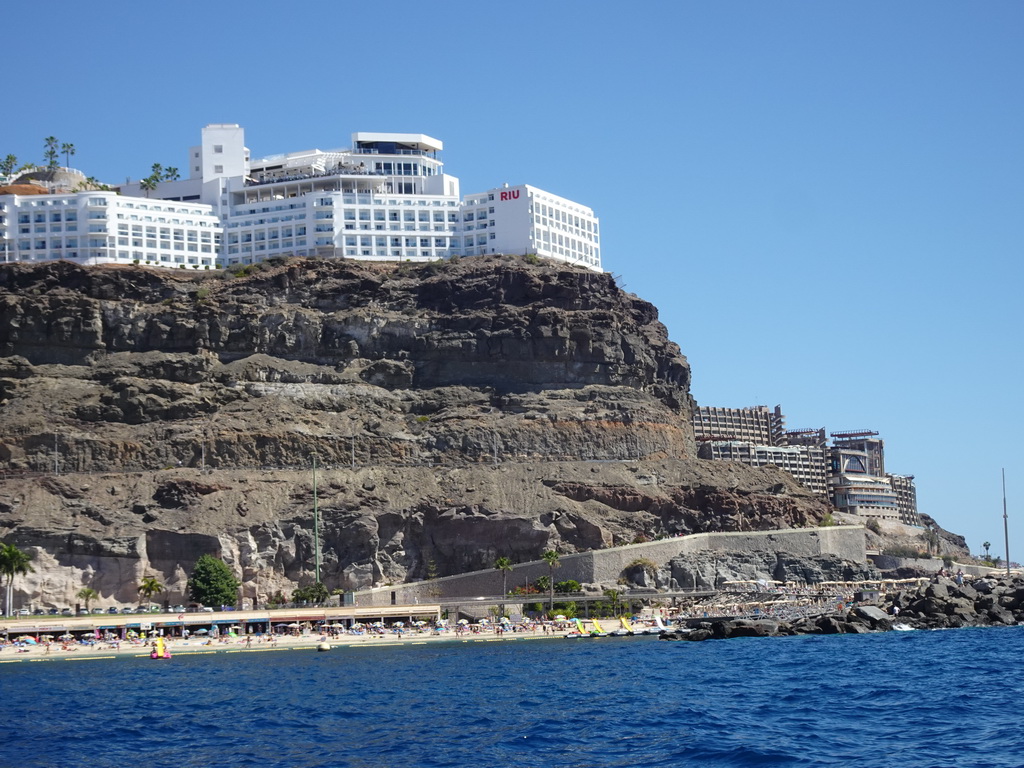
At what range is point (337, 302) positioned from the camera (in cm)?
15950

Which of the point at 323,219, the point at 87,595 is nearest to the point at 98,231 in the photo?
the point at 323,219

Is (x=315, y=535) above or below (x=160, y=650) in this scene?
above

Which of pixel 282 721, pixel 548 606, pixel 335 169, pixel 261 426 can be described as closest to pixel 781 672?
pixel 282 721

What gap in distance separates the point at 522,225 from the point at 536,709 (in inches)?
4158

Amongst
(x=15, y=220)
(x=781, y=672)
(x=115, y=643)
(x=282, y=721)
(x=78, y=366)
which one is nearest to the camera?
(x=282, y=721)

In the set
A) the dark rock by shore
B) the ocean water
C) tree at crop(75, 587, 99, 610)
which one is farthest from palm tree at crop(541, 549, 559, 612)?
tree at crop(75, 587, 99, 610)

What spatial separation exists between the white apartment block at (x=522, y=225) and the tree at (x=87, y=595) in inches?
2540

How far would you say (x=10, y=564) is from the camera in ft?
385

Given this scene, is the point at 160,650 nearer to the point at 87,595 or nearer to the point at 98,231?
the point at 87,595

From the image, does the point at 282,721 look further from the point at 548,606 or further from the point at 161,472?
the point at 161,472

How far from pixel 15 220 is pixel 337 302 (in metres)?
39.4

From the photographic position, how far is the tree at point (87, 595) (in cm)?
12060

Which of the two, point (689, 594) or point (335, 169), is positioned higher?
point (335, 169)

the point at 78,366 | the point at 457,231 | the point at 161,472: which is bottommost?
the point at 161,472
